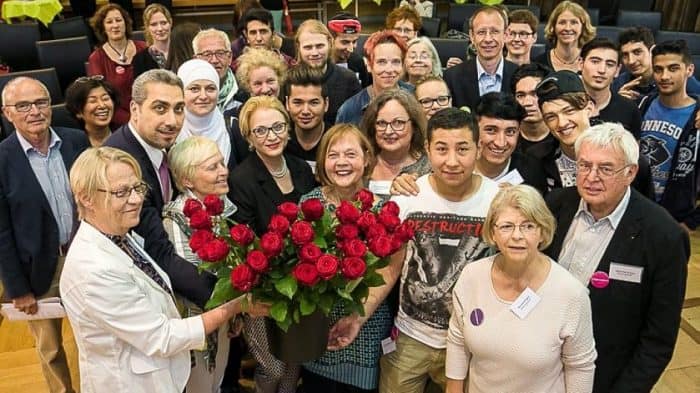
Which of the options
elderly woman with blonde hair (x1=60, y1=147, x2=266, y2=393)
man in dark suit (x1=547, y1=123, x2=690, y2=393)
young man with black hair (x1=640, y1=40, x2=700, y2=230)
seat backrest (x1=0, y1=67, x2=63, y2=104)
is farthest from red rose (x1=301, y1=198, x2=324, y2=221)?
seat backrest (x1=0, y1=67, x2=63, y2=104)

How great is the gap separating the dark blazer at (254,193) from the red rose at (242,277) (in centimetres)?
98

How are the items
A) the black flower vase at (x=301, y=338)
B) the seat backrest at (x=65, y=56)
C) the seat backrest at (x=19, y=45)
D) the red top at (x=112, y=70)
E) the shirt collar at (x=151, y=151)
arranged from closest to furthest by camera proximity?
the black flower vase at (x=301, y=338)
the shirt collar at (x=151, y=151)
the red top at (x=112, y=70)
the seat backrest at (x=65, y=56)
the seat backrest at (x=19, y=45)

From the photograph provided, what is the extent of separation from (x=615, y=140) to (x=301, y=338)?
1.15 metres

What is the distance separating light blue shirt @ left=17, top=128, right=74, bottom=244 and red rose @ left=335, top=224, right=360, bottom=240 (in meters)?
1.67

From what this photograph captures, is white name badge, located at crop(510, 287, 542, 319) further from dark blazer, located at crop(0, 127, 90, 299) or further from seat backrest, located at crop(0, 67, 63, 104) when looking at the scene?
seat backrest, located at crop(0, 67, 63, 104)

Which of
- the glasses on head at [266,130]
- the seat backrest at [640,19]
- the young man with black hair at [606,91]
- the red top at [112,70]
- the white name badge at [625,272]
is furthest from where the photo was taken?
the seat backrest at [640,19]

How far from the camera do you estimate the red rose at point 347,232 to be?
152cm

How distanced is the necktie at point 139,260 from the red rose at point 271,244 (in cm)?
61

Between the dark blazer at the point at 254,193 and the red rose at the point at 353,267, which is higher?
the red rose at the point at 353,267

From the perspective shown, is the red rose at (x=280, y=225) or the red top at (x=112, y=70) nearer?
the red rose at (x=280, y=225)

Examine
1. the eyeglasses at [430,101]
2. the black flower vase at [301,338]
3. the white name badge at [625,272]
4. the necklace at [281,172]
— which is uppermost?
the eyeglasses at [430,101]

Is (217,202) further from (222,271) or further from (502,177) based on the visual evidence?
(502,177)

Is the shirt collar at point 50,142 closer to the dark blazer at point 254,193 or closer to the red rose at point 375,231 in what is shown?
the dark blazer at point 254,193

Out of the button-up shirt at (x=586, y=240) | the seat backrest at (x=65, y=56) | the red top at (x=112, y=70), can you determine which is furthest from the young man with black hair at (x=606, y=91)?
the seat backrest at (x=65, y=56)
